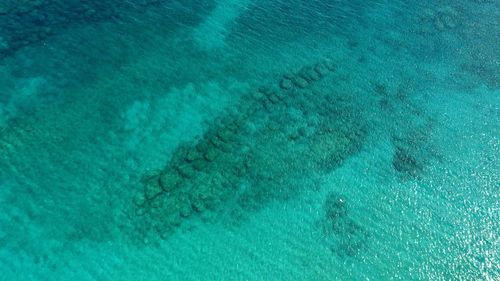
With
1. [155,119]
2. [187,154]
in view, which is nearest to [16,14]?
[155,119]

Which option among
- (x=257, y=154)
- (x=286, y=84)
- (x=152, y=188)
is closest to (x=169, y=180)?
(x=152, y=188)

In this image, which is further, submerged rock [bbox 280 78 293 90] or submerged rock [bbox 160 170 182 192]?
submerged rock [bbox 280 78 293 90]

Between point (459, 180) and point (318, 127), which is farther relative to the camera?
point (318, 127)

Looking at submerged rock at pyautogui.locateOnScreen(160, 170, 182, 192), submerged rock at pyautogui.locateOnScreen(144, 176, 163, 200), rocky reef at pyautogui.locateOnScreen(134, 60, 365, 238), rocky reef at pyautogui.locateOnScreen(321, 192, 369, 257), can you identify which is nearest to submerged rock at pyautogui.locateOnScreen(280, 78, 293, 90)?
rocky reef at pyautogui.locateOnScreen(134, 60, 365, 238)

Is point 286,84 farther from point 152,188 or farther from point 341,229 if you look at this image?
point 152,188

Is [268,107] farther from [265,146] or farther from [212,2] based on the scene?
[212,2]

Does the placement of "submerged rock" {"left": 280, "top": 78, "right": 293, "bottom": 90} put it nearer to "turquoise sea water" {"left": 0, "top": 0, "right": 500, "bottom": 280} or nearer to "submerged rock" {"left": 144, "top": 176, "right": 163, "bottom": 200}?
"turquoise sea water" {"left": 0, "top": 0, "right": 500, "bottom": 280}
